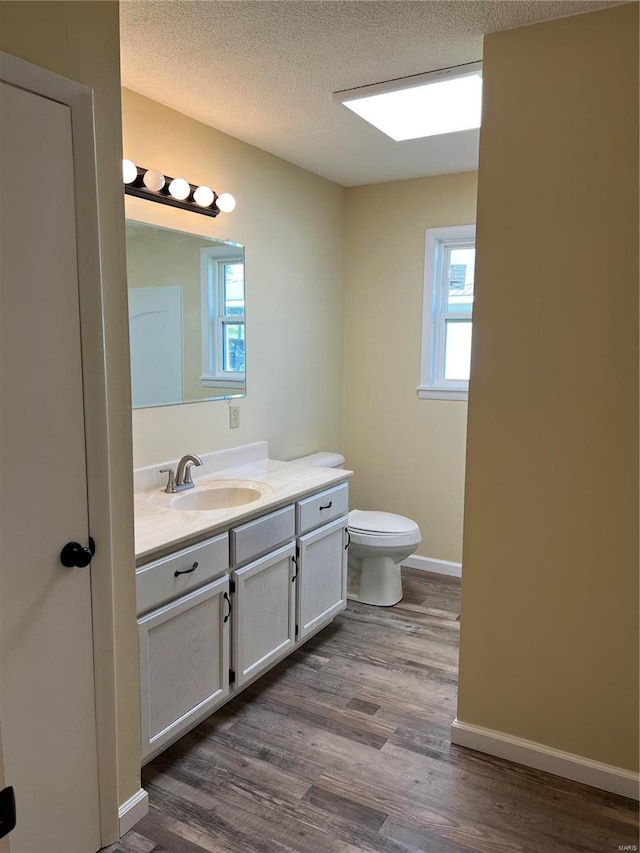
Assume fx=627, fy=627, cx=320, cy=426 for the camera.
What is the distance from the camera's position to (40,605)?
1547mm

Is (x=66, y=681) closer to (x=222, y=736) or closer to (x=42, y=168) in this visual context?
(x=222, y=736)

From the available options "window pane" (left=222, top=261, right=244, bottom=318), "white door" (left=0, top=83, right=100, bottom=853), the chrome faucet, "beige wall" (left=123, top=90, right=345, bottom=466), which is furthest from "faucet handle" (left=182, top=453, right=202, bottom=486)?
"white door" (left=0, top=83, right=100, bottom=853)

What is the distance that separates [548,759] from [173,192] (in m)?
2.57

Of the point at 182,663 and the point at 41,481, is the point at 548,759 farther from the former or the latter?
the point at 41,481

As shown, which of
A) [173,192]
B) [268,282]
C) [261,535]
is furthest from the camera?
[268,282]

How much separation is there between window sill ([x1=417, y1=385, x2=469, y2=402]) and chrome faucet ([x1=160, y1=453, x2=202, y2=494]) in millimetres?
1715

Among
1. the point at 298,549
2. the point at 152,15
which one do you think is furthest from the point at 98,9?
the point at 298,549

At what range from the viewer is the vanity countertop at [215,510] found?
207cm

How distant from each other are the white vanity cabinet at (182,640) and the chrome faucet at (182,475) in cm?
46

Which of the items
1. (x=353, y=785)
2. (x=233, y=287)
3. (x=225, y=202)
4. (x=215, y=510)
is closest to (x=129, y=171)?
(x=225, y=202)

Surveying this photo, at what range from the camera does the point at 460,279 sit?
3822 millimetres

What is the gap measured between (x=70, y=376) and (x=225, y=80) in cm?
142

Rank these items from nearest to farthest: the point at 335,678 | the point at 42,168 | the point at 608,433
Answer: the point at 42,168 < the point at 608,433 < the point at 335,678

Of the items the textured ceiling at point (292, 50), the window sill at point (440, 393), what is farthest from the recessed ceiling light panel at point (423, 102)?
the window sill at point (440, 393)
